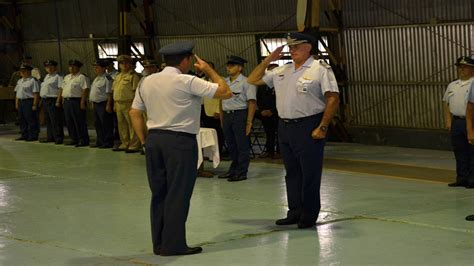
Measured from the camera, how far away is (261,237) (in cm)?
853

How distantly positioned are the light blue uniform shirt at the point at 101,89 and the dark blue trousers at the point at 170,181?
9.68m

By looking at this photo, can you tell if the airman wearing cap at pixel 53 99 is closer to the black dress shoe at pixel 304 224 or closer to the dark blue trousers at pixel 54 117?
the dark blue trousers at pixel 54 117

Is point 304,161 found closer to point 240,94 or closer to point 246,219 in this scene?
point 246,219

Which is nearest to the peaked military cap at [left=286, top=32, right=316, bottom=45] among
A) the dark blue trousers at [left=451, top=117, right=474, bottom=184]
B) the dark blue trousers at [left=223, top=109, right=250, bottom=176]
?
the dark blue trousers at [left=451, top=117, right=474, bottom=184]

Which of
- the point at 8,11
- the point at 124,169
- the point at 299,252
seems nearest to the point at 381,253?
the point at 299,252

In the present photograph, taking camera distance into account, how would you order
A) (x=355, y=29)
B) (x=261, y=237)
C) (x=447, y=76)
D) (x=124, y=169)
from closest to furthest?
(x=261, y=237) < (x=124, y=169) < (x=447, y=76) < (x=355, y=29)

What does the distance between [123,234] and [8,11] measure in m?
18.0

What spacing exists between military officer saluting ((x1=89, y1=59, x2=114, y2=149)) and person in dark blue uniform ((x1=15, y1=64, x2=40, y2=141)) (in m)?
2.19

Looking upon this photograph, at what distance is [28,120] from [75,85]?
7.33 feet

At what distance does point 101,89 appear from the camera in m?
17.4

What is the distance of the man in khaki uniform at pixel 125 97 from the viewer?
16.5 metres

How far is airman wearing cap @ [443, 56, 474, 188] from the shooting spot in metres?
11.0

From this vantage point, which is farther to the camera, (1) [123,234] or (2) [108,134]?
(2) [108,134]

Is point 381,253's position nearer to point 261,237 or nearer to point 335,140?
point 261,237
